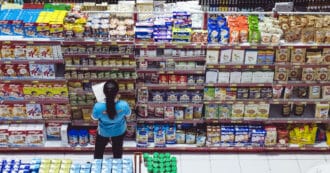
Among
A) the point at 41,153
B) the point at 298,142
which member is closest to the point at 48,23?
the point at 41,153

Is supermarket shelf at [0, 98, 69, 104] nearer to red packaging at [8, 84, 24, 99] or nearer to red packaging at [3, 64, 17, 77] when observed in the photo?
red packaging at [8, 84, 24, 99]

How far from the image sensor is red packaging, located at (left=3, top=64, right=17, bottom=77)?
8500 mm

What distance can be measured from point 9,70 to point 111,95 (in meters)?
1.91

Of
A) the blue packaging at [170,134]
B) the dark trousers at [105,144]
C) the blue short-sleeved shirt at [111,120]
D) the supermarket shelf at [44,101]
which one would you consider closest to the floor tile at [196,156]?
the blue packaging at [170,134]

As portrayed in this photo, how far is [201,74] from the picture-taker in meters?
8.59

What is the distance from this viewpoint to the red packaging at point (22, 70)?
8.48 m

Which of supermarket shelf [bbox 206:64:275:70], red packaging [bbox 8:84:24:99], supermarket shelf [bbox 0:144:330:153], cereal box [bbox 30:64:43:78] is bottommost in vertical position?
supermarket shelf [bbox 0:144:330:153]

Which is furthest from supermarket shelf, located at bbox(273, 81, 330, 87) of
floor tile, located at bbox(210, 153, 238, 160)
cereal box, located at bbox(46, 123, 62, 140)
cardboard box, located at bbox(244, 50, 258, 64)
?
cereal box, located at bbox(46, 123, 62, 140)

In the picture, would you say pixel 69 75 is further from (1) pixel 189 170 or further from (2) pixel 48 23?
(1) pixel 189 170

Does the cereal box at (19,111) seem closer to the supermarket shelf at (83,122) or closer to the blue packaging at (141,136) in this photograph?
the supermarket shelf at (83,122)

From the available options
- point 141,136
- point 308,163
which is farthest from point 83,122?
point 308,163

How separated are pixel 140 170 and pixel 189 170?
2.30m

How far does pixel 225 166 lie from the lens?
29.5 ft

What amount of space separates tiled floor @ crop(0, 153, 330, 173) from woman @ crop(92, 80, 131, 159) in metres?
0.76
